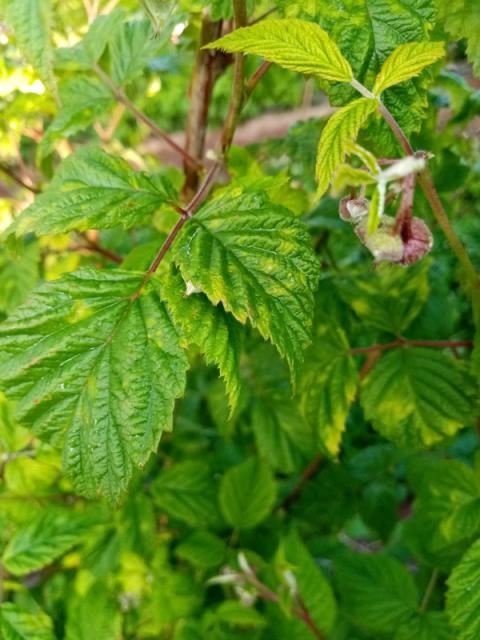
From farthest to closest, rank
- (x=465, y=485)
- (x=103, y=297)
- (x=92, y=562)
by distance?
(x=92, y=562)
(x=465, y=485)
(x=103, y=297)

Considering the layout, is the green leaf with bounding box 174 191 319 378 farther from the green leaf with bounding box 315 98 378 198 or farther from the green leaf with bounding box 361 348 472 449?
the green leaf with bounding box 361 348 472 449

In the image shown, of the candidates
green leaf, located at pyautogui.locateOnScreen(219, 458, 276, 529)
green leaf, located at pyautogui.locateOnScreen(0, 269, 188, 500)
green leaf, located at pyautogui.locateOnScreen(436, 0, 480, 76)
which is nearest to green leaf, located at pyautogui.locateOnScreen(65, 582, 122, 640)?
green leaf, located at pyautogui.locateOnScreen(219, 458, 276, 529)

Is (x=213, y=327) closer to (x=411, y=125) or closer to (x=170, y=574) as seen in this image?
(x=411, y=125)

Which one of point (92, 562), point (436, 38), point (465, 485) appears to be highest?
point (436, 38)

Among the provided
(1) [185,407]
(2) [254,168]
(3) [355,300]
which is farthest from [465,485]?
(1) [185,407]

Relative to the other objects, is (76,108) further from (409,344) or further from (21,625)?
(21,625)

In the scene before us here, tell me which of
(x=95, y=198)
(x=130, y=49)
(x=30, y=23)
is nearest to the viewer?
(x=30, y=23)

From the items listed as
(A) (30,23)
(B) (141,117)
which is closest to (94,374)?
(A) (30,23)
